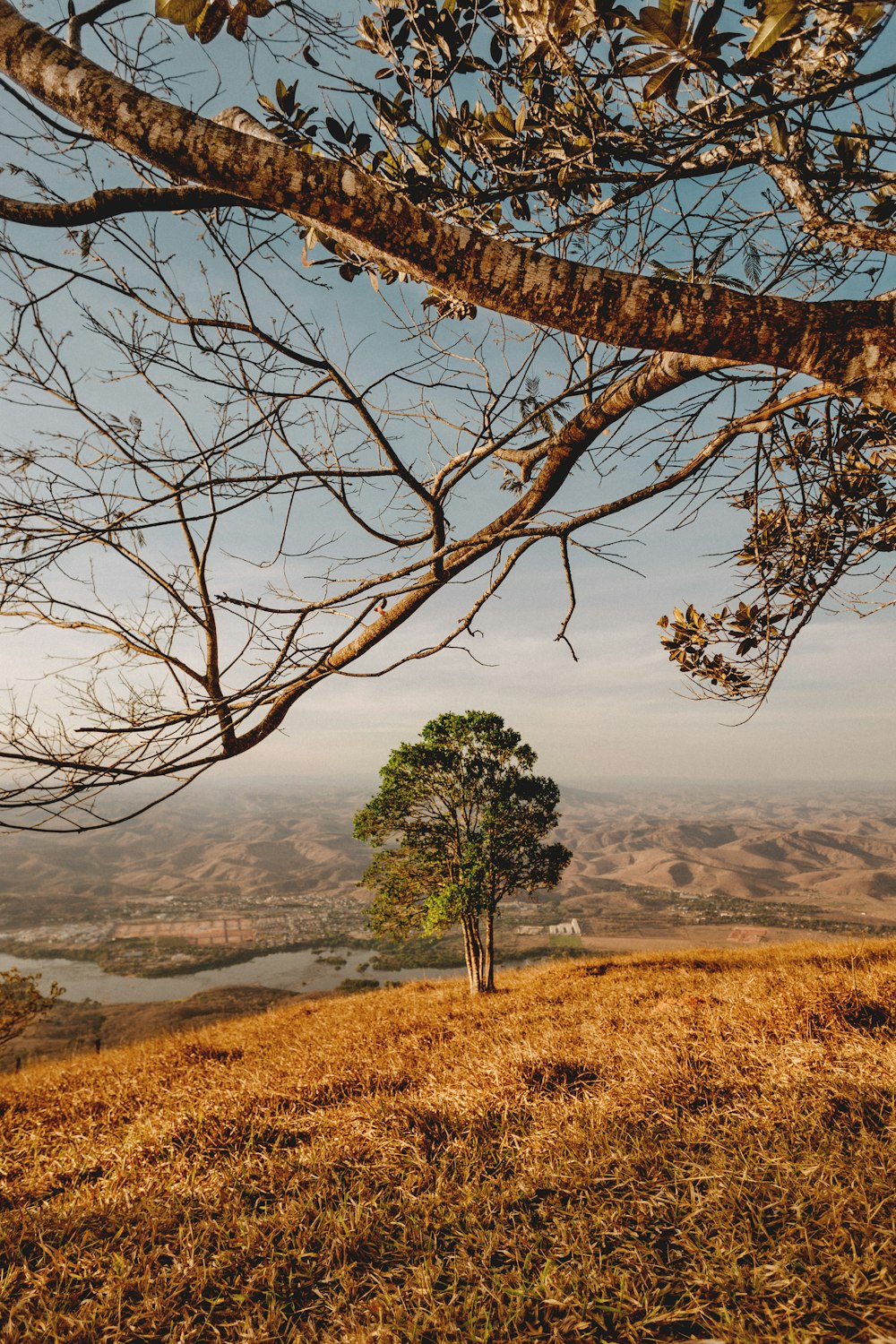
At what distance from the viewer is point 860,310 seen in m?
1.52

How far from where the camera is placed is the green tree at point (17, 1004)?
12081mm

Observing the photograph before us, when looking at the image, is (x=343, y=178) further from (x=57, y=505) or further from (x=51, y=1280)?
(x=51, y=1280)

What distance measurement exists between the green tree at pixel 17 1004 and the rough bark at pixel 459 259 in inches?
619

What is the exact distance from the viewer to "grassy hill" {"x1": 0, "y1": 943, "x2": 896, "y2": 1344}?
1.79 metres

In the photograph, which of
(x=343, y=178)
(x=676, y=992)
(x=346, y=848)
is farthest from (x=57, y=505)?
(x=346, y=848)

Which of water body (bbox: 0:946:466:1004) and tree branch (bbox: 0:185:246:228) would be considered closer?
tree branch (bbox: 0:185:246:228)

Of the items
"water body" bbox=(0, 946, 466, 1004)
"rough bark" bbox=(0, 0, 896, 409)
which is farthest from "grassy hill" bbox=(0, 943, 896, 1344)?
"water body" bbox=(0, 946, 466, 1004)

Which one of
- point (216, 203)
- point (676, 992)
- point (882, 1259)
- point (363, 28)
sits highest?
point (363, 28)

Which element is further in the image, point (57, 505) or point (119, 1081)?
point (119, 1081)

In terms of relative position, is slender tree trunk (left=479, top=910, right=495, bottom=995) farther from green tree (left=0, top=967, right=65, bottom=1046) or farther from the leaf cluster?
green tree (left=0, top=967, right=65, bottom=1046)

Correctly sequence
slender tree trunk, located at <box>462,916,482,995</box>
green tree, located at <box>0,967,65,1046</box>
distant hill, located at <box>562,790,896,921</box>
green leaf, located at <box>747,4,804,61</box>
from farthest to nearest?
distant hill, located at <box>562,790,896,921</box> → slender tree trunk, located at <box>462,916,482,995</box> → green tree, located at <box>0,967,65,1046</box> → green leaf, located at <box>747,4,804,61</box>

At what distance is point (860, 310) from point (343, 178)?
4.90 ft

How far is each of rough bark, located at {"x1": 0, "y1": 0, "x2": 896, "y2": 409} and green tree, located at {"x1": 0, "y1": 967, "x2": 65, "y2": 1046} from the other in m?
15.7

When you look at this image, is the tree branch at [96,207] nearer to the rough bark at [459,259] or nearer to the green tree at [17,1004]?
the rough bark at [459,259]
